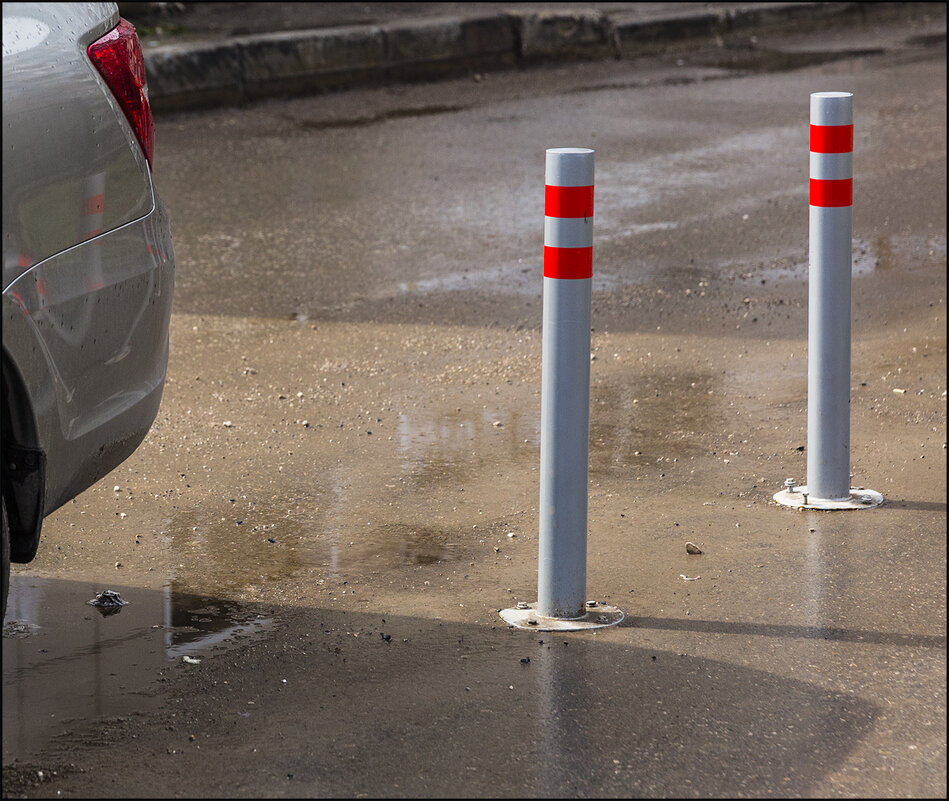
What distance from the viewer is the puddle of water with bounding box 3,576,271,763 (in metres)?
2.91

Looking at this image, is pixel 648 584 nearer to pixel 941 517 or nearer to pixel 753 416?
pixel 941 517

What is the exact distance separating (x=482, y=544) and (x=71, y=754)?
1.34 meters

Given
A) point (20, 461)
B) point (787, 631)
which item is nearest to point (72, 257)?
point (20, 461)

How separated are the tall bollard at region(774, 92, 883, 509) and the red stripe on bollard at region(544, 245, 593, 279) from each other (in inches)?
36.1

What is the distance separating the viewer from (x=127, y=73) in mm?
2975

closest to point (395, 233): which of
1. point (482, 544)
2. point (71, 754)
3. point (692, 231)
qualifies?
point (692, 231)

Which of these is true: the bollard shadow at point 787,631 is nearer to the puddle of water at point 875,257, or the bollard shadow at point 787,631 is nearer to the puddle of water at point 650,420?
the puddle of water at point 650,420

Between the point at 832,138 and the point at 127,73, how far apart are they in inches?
67.9

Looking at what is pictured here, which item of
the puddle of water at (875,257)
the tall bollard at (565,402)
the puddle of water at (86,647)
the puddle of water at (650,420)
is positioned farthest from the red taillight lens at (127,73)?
the puddle of water at (875,257)

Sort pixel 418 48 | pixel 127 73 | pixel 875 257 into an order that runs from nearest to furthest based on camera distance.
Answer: pixel 127 73 → pixel 875 257 → pixel 418 48

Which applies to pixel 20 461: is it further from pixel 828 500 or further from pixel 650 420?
pixel 650 420

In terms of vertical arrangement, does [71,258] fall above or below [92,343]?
above

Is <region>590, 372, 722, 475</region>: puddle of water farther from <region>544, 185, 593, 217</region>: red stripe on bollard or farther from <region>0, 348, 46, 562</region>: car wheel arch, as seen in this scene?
<region>0, 348, 46, 562</region>: car wheel arch

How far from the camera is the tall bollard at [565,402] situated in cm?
301
